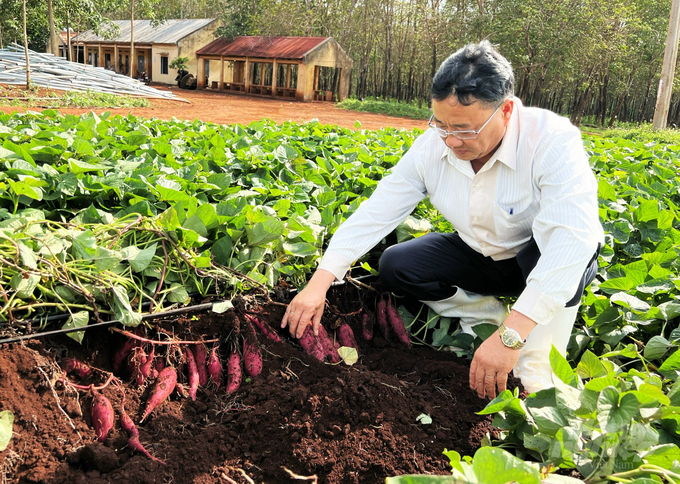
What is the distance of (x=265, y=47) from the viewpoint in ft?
92.1

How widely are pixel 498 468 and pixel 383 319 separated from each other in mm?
1495

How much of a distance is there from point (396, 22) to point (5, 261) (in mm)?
37135

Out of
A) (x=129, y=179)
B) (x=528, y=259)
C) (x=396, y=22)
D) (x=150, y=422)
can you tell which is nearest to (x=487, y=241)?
(x=528, y=259)

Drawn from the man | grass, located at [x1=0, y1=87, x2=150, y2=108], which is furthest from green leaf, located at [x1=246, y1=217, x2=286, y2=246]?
grass, located at [x1=0, y1=87, x2=150, y2=108]

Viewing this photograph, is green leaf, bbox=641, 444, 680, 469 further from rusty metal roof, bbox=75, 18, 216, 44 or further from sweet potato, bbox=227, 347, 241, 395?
rusty metal roof, bbox=75, 18, 216, 44

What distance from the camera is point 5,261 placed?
64.1 inches

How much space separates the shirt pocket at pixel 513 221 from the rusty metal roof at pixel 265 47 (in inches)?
976

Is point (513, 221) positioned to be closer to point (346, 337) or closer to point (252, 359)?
point (346, 337)

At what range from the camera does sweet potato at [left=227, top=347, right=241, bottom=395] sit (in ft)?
6.30

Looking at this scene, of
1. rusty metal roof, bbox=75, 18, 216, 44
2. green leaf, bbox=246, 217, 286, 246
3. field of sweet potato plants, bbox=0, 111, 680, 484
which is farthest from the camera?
rusty metal roof, bbox=75, 18, 216, 44

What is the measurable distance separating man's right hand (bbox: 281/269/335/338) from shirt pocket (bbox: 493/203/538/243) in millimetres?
737

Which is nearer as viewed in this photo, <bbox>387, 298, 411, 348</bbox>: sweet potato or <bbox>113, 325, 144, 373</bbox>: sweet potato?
<bbox>113, 325, 144, 373</bbox>: sweet potato

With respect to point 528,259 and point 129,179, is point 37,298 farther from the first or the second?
point 528,259

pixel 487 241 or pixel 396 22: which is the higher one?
pixel 396 22
